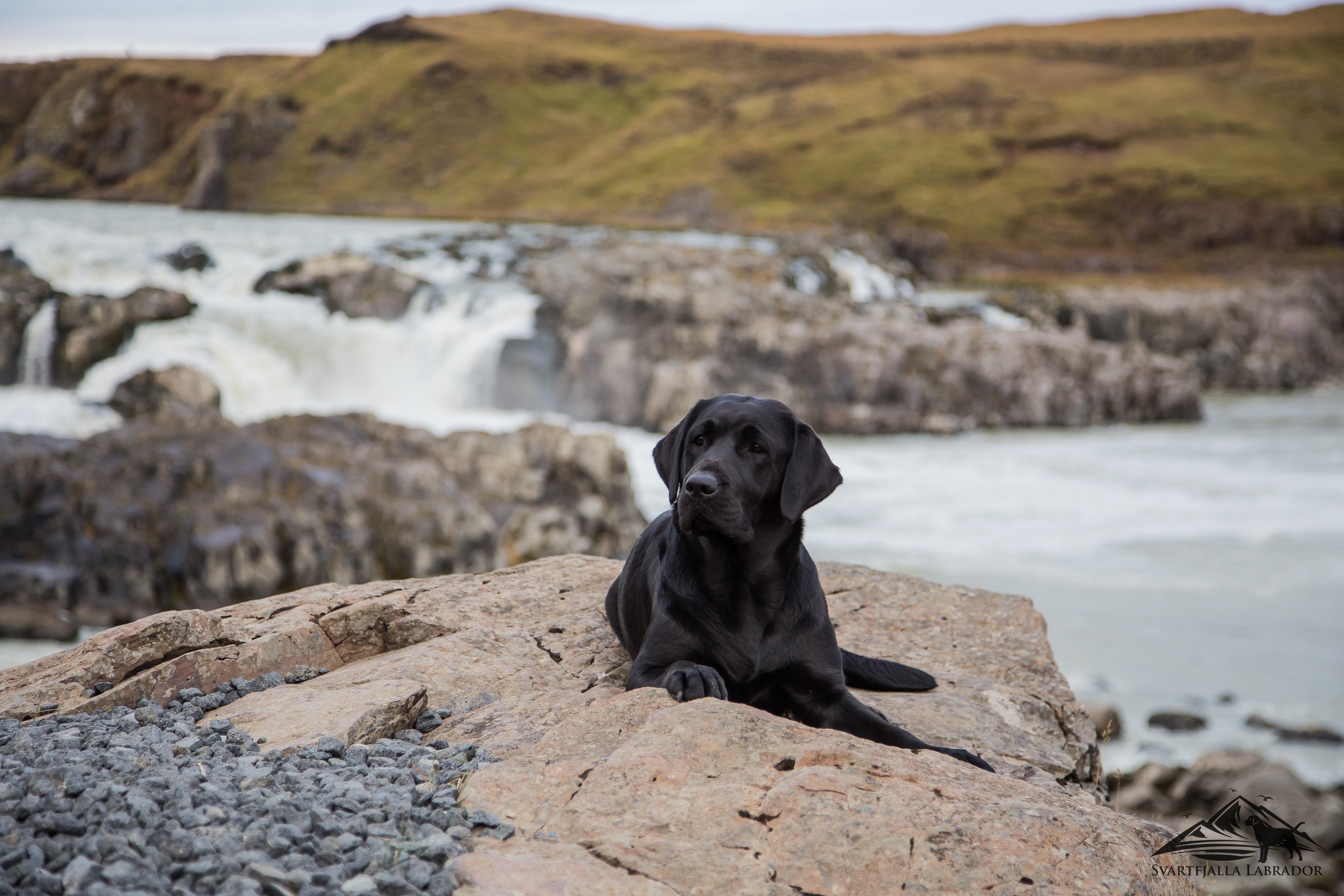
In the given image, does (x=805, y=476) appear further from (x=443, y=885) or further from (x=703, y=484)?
(x=443, y=885)

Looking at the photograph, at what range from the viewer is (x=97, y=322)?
28.1 meters

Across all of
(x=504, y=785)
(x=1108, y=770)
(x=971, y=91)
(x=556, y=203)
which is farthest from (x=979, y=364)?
(x=971, y=91)

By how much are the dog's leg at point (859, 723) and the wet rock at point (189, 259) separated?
116 feet

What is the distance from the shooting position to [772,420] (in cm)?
491

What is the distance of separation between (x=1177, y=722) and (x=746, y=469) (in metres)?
11.4

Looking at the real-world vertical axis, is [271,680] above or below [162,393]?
above

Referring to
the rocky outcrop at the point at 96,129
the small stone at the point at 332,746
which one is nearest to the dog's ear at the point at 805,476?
the small stone at the point at 332,746

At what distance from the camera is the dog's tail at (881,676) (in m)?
5.82

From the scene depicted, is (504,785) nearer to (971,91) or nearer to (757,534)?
(757,534)

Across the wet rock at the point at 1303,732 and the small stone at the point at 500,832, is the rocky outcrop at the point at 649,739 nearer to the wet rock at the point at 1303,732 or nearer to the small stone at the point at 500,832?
the small stone at the point at 500,832

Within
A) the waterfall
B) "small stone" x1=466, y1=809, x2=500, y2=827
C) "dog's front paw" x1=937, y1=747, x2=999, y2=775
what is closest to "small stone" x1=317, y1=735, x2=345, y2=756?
"small stone" x1=466, y1=809, x2=500, y2=827

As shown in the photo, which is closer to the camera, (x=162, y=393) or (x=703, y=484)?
(x=703, y=484)

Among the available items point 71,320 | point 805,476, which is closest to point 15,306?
point 71,320

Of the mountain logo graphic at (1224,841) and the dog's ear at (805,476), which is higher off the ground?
the dog's ear at (805,476)
